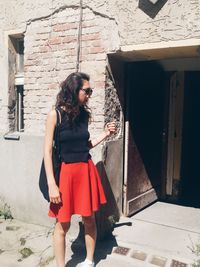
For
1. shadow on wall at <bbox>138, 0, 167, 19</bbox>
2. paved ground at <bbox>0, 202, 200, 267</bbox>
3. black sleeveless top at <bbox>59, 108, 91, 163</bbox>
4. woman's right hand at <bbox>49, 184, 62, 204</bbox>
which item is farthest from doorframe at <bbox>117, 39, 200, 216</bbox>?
woman's right hand at <bbox>49, 184, 62, 204</bbox>

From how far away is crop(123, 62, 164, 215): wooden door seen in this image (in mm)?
4688

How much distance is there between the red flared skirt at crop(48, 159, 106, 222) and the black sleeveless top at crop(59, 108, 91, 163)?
66mm

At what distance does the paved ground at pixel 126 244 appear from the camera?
3668mm

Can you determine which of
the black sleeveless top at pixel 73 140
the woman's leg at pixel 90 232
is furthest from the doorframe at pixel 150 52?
the woman's leg at pixel 90 232

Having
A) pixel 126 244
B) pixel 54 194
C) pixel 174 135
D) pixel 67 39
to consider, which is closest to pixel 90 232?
pixel 54 194

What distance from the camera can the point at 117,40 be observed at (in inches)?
159

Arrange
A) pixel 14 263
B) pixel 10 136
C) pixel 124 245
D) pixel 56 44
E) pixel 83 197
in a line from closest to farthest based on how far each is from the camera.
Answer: pixel 83 197 < pixel 14 263 < pixel 124 245 < pixel 56 44 < pixel 10 136

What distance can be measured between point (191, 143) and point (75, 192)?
3563 millimetres

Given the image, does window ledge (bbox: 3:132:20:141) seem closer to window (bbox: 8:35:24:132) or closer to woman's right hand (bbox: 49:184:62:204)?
window (bbox: 8:35:24:132)

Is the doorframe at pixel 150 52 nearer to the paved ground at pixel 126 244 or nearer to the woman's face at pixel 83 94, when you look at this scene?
the paved ground at pixel 126 244

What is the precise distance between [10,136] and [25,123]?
0.90 feet

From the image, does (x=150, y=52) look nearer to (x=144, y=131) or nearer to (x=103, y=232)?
(x=144, y=131)

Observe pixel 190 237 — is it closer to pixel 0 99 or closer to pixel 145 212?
pixel 145 212

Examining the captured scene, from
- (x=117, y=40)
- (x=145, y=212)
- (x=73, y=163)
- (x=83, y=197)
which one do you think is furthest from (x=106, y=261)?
(x=117, y=40)
